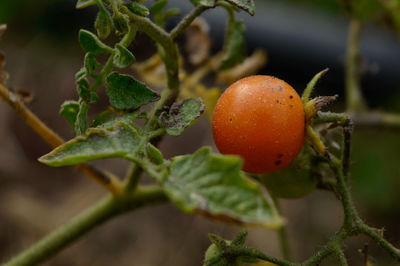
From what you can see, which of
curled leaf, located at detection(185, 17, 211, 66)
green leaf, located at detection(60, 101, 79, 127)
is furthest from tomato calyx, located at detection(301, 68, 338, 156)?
curled leaf, located at detection(185, 17, 211, 66)

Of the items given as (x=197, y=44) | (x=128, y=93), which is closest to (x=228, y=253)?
(x=128, y=93)

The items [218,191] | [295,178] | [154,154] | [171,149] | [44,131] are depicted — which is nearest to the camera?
[218,191]

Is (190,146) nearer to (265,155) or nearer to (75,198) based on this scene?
(75,198)

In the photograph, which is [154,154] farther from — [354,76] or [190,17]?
[354,76]

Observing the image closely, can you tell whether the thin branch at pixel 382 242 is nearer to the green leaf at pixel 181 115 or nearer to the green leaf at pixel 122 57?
the green leaf at pixel 181 115

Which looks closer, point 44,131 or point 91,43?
point 91,43
